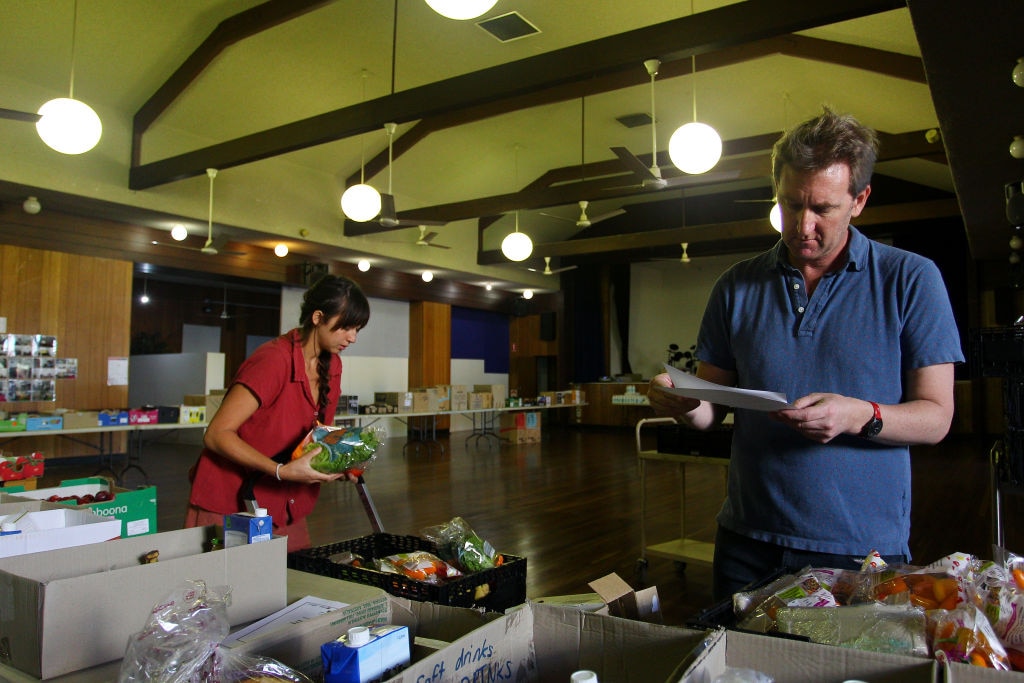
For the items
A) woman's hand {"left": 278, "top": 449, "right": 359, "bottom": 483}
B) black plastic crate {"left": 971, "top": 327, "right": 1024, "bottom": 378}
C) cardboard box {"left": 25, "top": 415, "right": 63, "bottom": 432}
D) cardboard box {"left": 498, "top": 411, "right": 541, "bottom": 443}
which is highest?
black plastic crate {"left": 971, "top": 327, "right": 1024, "bottom": 378}

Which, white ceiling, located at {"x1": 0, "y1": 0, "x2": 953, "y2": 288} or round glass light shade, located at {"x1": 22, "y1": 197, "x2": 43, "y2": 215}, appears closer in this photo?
white ceiling, located at {"x1": 0, "y1": 0, "x2": 953, "y2": 288}

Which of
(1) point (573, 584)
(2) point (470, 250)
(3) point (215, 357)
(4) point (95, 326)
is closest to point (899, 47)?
(1) point (573, 584)

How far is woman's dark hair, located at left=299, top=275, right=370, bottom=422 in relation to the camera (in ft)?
6.51

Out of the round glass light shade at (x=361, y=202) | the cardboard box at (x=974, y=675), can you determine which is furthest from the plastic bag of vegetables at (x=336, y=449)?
the round glass light shade at (x=361, y=202)

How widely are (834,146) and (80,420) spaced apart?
7691 millimetres

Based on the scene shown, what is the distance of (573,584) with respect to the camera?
3.75 m

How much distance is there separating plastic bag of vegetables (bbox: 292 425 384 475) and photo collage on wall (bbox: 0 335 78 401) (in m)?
7.67

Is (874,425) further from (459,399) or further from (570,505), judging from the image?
(459,399)

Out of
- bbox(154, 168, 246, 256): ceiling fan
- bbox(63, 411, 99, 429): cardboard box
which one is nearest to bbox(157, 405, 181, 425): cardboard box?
bbox(63, 411, 99, 429): cardboard box

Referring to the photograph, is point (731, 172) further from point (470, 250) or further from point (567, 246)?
point (470, 250)

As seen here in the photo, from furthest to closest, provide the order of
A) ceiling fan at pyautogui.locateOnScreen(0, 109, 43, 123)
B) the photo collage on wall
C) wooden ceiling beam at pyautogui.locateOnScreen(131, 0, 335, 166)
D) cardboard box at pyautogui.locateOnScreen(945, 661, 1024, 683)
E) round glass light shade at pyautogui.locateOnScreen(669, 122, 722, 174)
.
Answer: the photo collage on wall → wooden ceiling beam at pyautogui.locateOnScreen(131, 0, 335, 166) → round glass light shade at pyautogui.locateOnScreen(669, 122, 722, 174) → ceiling fan at pyautogui.locateOnScreen(0, 109, 43, 123) → cardboard box at pyautogui.locateOnScreen(945, 661, 1024, 683)

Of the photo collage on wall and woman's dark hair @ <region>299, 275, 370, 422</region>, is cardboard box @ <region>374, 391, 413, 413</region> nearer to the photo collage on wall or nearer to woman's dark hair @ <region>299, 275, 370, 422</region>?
the photo collage on wall

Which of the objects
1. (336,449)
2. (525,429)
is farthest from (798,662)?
(525,429)

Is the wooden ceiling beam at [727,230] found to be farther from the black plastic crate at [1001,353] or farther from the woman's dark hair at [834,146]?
the woman's dark hair at [834,146]
